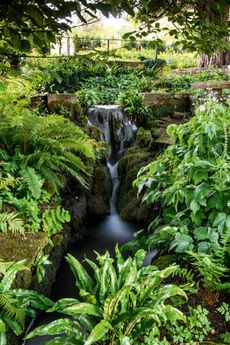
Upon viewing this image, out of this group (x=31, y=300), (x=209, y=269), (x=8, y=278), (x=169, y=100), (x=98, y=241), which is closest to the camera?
(x=209, y=269)

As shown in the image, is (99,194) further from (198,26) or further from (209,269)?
(198,26)

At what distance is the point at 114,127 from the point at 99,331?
6.11 m

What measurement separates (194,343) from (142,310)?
405 millimetres

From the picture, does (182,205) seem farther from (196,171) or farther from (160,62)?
(160,62)

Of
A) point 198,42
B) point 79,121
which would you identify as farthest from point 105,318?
point 79,121

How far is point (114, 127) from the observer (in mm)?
7566

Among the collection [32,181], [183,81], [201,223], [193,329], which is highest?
[183,81]

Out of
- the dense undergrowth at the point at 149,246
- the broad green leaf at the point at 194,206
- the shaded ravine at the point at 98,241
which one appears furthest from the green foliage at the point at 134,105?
the broad green leaf at the point at 194,206

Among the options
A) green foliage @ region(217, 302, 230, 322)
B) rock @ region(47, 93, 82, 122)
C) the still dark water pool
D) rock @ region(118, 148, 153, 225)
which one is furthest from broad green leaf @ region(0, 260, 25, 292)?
rock @ region(47, 93, 82, 122)

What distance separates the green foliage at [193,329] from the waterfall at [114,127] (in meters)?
4.98

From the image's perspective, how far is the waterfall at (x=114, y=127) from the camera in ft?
24.0

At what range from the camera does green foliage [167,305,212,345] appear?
80.3 inches

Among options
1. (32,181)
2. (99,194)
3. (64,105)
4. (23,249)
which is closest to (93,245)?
(99,194)

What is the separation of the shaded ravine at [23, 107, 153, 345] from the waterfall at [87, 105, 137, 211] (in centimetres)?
3
